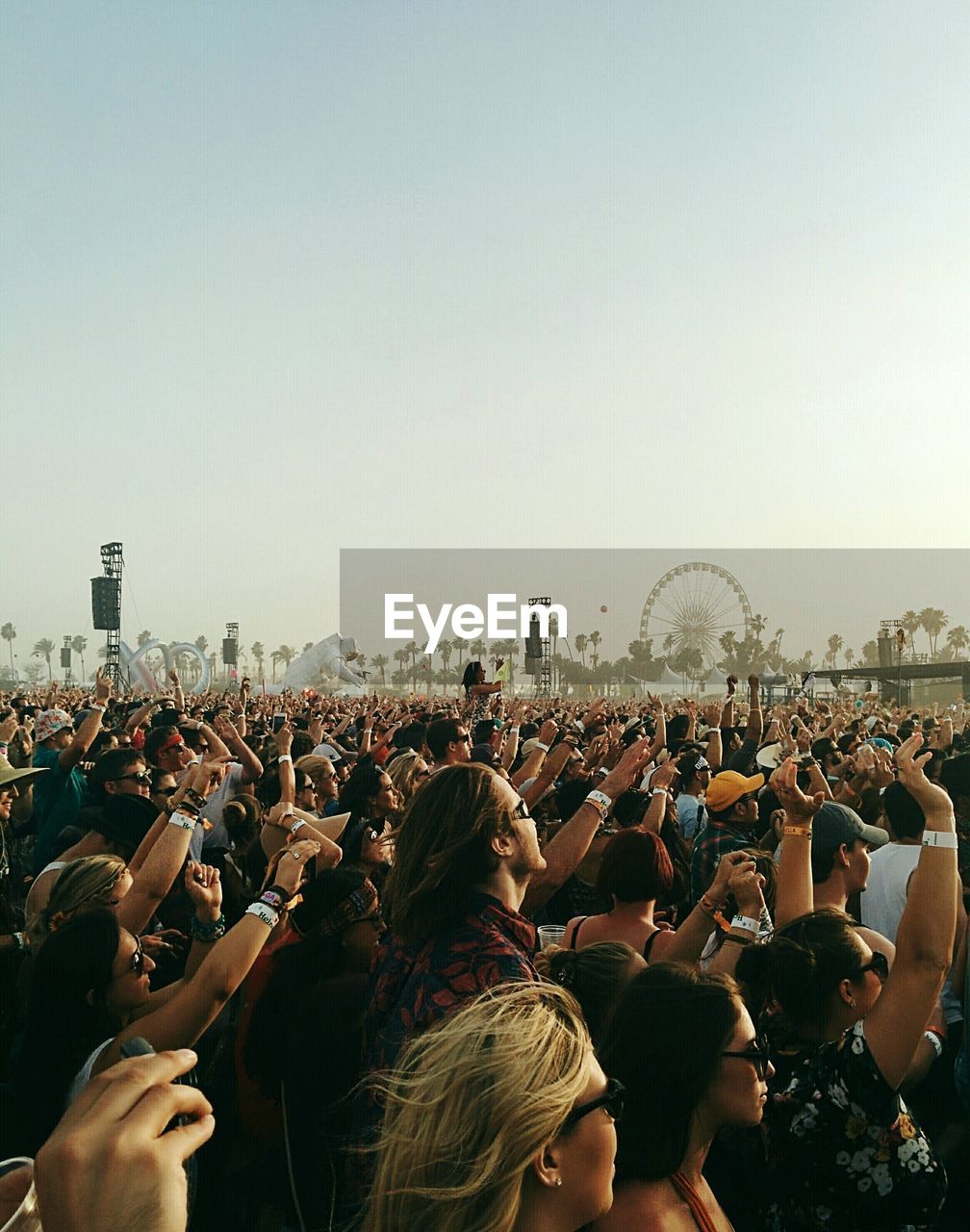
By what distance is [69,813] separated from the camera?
7.05 metres

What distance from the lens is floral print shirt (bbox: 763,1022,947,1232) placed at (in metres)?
2.60

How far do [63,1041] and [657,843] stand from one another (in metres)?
2.35

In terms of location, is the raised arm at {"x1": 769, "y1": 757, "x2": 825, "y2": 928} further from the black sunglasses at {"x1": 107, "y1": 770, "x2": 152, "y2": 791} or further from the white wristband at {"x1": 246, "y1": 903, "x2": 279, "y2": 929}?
the black sunglasses at {"x1": 107, "y1": 770, "x2": 152, "y2": 791}

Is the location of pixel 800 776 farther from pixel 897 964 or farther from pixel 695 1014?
pixel 695 1014

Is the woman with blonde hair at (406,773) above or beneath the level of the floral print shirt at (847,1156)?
above

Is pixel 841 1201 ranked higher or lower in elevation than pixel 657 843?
lower

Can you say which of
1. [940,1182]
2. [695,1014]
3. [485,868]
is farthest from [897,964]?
[485,868]

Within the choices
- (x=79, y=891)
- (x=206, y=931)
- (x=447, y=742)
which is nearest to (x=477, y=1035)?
(x=206, y=931)

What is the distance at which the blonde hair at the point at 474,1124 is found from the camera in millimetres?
1579

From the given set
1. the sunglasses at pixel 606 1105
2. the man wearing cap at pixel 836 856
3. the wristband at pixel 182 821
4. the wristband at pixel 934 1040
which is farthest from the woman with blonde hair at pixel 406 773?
the sunglasses at pixel 606 1105

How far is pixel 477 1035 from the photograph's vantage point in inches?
67.4

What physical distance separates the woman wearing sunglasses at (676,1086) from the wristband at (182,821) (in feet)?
6.47

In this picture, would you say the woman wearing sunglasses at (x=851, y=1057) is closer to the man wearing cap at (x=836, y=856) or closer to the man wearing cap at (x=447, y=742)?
the man wearing cap at (x=836, y=856)

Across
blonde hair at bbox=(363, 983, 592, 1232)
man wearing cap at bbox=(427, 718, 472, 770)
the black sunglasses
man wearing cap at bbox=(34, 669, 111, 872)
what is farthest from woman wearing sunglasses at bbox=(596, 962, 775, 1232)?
man wearing cap at bbox=(34, 669, 111, 872)
